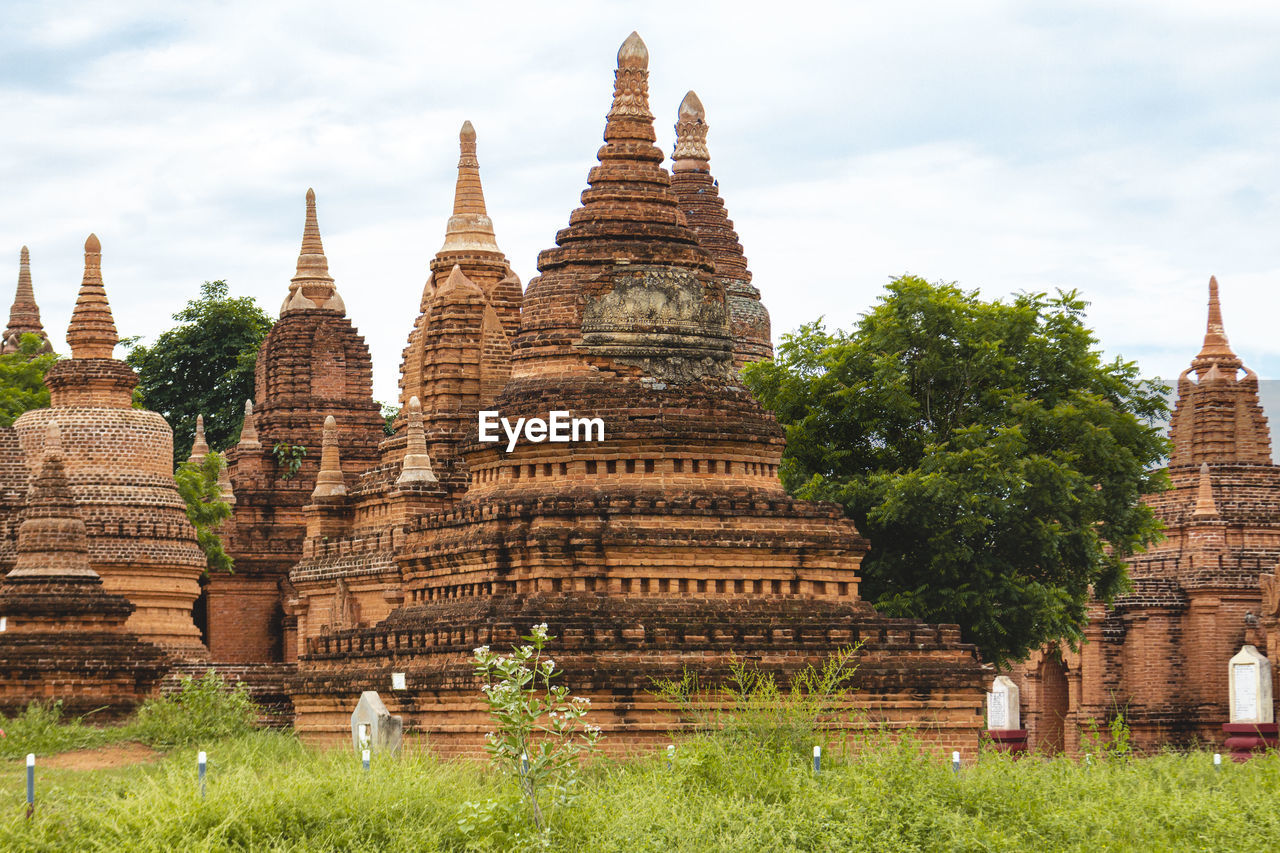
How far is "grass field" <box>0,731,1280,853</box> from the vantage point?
23859 mm

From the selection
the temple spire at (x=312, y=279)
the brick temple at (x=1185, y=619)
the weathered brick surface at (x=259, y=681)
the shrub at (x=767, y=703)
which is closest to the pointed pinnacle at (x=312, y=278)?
the temple spire at (x=312, y=279)

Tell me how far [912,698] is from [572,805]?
7.17m

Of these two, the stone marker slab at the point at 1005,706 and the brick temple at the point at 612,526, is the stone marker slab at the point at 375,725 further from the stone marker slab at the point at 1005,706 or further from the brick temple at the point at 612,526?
the stone marker slab at the point at 1005,706

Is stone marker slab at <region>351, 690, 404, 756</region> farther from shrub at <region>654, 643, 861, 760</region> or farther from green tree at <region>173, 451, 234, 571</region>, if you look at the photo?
green tree at <region>173, 451, 234, 571</region>

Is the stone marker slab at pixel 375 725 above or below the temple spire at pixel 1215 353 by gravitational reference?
below

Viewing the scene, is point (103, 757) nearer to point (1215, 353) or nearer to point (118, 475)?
point (118, 475)

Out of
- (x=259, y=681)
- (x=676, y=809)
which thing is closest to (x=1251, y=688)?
(x=259, y=681)

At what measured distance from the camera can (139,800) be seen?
2433 cm

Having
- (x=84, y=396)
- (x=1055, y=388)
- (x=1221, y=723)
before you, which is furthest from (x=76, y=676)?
(x=1221, y=723)

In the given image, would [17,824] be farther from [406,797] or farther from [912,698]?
[912,698]

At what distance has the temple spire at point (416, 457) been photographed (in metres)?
41.5

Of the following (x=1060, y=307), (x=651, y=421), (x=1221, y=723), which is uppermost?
(x=1060, y=307)

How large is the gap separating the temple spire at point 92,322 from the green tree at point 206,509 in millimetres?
5030

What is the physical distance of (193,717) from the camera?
35625mm
